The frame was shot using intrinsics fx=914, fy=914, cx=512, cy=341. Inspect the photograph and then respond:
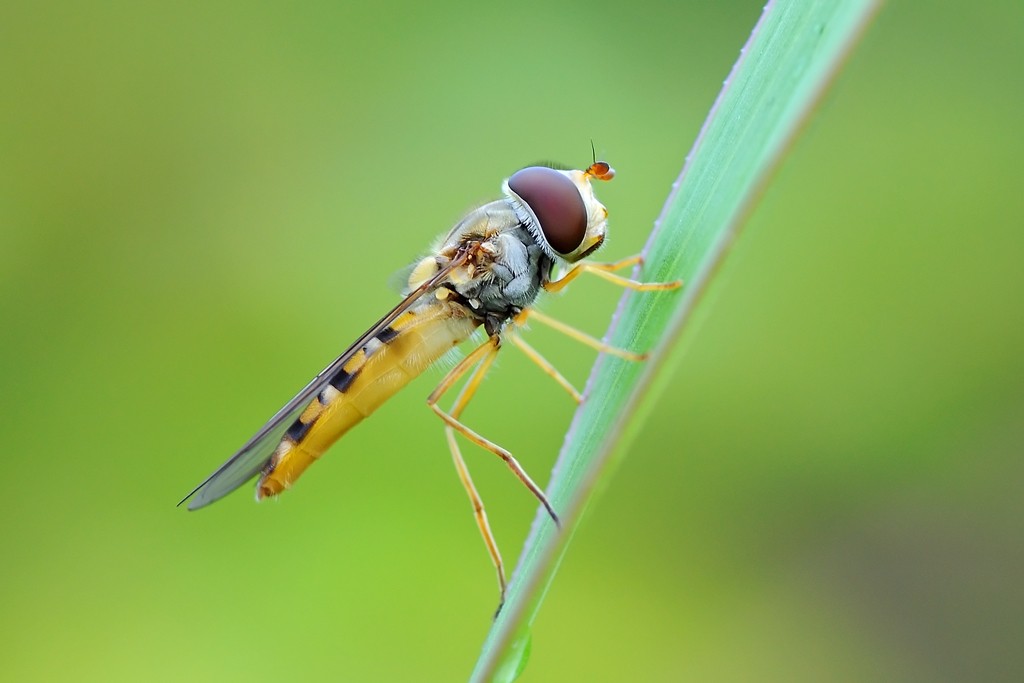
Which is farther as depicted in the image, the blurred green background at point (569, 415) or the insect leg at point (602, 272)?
the blurred green background at point (569, 415)

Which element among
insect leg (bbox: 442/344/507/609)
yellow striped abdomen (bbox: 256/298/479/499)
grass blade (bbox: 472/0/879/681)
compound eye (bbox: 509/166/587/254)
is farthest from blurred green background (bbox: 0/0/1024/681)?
grass blade (bbox: 472/0/879/681)

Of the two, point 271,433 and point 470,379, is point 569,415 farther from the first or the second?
point 271,433

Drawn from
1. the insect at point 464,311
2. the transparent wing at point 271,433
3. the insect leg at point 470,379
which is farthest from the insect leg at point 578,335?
the transparent wing at point 271,433

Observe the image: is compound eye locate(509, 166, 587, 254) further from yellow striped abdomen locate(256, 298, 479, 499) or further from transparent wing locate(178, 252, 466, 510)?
yellow striped abdomen locate(256, 298, 479, 499)

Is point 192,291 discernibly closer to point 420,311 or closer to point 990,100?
point 420,311

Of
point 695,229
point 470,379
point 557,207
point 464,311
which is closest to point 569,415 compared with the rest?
point 470,379

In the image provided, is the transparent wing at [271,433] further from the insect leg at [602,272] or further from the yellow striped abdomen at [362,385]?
the insect leg at [602,272]

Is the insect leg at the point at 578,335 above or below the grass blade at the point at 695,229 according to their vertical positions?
below

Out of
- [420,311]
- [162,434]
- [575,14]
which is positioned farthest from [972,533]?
[162,434]
